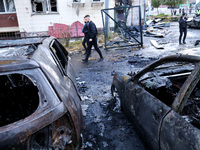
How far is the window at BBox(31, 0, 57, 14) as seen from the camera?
13391mm

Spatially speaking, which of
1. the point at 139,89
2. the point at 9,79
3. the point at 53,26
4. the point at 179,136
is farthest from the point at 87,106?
the point at 53,26

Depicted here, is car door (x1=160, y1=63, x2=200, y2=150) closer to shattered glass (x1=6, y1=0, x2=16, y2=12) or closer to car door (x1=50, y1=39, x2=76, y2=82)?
car door (x1=50, y1=39, x2=76, y2=82)

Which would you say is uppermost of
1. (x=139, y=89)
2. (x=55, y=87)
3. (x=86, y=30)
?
(x=86, y=30)

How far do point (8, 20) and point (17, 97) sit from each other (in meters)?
13.8

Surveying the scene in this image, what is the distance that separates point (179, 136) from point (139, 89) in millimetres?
1064

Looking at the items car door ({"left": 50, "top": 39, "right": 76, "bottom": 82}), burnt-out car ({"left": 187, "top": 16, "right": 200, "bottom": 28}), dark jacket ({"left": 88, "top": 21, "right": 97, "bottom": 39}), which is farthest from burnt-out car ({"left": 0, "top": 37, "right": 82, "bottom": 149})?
burnt-out car ({"left": 187, "top": 16, "right": 200, "bottom": 28})

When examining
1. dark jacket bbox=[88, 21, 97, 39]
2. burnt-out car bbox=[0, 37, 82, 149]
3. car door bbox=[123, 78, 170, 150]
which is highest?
dark jacket bbox=[88, 21, 97, 39]

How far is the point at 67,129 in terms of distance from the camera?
5.96 feet

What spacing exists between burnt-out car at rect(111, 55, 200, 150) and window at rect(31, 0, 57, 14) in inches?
482

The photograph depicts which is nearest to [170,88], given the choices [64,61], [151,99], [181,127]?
[151,99]

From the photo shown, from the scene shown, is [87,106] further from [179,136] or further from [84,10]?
[84,10]

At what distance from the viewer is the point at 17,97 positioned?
7.88 feet

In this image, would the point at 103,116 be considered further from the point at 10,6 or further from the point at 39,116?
the point at 10,6

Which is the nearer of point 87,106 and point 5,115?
point 5,115
